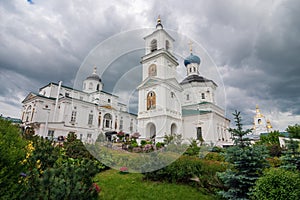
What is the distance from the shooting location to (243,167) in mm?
4840

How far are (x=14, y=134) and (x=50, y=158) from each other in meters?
2.20

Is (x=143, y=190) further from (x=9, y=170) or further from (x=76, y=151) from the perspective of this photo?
(x=76, y=151)

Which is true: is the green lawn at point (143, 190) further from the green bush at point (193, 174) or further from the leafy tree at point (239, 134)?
the leafy tree at point (239, 134)

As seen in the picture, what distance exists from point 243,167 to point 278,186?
42.6 inches

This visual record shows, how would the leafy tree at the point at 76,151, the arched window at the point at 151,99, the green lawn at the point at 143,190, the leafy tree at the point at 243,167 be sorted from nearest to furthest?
the leafy tree at the point at 243,167, the green lawn at the point at 143,190, the leafy tree at the point at 76,151, the arched window at the point at 151,99

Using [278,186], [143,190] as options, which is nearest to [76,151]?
[143,190]

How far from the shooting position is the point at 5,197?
7.70 feet

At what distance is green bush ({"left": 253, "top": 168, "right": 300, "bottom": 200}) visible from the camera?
11.8 ft

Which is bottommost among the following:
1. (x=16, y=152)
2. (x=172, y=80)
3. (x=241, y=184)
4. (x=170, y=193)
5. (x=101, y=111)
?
(x=170, y=193)

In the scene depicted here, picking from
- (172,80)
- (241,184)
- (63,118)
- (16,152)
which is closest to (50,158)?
(16,152)

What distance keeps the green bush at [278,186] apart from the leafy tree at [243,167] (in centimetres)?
56

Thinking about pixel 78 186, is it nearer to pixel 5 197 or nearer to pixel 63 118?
pixel 5 197

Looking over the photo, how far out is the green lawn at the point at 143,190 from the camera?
17.5 feet

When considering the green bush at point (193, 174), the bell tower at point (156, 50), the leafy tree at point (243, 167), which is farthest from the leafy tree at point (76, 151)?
the bell tower at point (156, 50)
